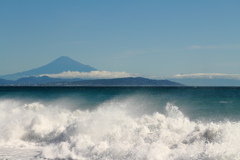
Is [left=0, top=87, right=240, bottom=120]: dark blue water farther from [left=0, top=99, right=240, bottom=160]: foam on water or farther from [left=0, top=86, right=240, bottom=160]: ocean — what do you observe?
[left=0, top=86, right=240, bottom=160]: ocean

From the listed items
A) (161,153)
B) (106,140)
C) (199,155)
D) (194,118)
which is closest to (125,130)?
(106,140)

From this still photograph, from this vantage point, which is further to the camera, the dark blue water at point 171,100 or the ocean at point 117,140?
the dark blue water at point 171,100

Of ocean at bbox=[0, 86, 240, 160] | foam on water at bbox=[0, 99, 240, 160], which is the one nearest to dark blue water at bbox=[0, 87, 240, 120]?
foam on water at bbox=[0, 99, 240, 160]

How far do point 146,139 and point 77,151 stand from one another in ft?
9.21

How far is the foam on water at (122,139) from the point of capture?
1060 cm

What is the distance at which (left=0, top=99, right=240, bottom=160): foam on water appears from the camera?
34.8ft

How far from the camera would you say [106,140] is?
523 inches

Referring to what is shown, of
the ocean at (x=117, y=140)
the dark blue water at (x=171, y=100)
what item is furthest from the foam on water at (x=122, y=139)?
the dark blue water at (x=171, y=100)

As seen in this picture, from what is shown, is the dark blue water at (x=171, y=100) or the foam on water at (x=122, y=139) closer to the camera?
the foam on water at (x=122, y=139)

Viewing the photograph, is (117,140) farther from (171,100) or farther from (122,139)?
(171,100)

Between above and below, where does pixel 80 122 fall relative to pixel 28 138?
above

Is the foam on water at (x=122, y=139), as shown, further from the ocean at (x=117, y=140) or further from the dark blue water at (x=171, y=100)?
the dark blue water at (x=171, y=100)

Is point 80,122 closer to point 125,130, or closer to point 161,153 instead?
point 125,130

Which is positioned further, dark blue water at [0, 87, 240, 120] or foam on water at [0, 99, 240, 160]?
dark blue water at [0, 87, 240, 120]
